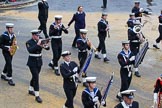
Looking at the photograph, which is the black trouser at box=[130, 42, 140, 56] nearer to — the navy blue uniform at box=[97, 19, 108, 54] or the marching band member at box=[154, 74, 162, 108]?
the navy blue uniform at box=[97, 19, 108, 54]

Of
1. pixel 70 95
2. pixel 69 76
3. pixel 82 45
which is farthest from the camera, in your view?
pixel 82 45

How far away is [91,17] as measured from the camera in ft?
84.3

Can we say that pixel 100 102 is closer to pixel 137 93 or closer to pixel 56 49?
pixel 137 93

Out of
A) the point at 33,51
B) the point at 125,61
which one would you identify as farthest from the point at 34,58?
the point at 125,61

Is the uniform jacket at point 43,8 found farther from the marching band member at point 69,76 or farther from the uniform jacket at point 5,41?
the marching band member at point 69,76

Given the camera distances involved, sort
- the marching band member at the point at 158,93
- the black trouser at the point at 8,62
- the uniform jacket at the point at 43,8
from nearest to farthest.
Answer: the marching band member at the point at 158,93, the black trouser at the point at 8,62, the uniform jacket at the point at 43,8

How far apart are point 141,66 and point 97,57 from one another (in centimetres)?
175

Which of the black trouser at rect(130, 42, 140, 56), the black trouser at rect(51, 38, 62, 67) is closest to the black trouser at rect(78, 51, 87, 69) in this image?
the black trouser at rect(51, 38, 62, 67)

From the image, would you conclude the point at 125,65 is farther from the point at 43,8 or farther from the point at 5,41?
the point at 43,8

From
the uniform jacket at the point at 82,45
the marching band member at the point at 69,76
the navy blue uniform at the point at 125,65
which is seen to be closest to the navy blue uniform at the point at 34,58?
the marching band member at the point at 69,76

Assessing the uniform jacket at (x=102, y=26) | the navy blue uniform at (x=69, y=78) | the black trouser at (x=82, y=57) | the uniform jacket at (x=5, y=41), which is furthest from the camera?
the uniform jacket at (x=102, y=26)

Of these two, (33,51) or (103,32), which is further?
(103,32)

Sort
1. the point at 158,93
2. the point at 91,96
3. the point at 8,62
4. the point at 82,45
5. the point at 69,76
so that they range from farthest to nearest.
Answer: the point at 82,45
the point at 8,62
the point at 69,76
the point at 158,93
the point at 91,96

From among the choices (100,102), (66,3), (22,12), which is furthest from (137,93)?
(66,3)
